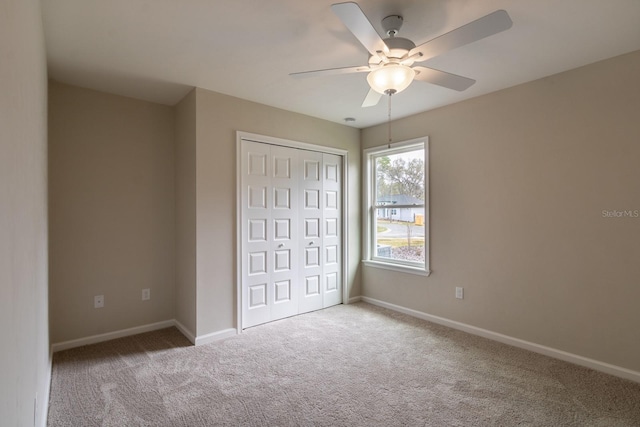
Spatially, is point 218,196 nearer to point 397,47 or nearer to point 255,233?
point 255,233

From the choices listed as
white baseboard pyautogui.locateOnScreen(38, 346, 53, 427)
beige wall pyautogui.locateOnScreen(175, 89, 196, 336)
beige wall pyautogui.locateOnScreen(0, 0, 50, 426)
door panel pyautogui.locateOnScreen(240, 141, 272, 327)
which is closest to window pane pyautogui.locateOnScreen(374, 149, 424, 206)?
door panel pyautogui.locateOnScreen(240, 141, 272, 327)

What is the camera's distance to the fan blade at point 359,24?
1.45m

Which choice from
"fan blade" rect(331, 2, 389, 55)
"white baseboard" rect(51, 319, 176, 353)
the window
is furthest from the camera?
the window

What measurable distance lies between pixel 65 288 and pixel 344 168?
3338 mm

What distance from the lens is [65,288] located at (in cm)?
302

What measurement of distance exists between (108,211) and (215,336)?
1659mm

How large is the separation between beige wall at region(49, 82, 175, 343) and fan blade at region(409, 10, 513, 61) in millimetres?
2909

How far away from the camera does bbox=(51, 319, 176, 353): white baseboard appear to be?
2984 millimetres

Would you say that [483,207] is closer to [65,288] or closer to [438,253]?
[438,253]

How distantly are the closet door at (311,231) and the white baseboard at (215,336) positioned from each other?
36.6 inches

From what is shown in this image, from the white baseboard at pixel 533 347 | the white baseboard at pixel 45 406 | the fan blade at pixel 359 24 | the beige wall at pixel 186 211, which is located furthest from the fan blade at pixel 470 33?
the white baseboard at pixel 45 406

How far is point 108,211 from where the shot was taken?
325 cm

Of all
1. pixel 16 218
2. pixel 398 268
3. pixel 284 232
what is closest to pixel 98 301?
pixel 284 232

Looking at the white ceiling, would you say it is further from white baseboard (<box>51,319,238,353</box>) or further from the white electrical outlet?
white baseboard (<box>51,319,238,353</box>)
